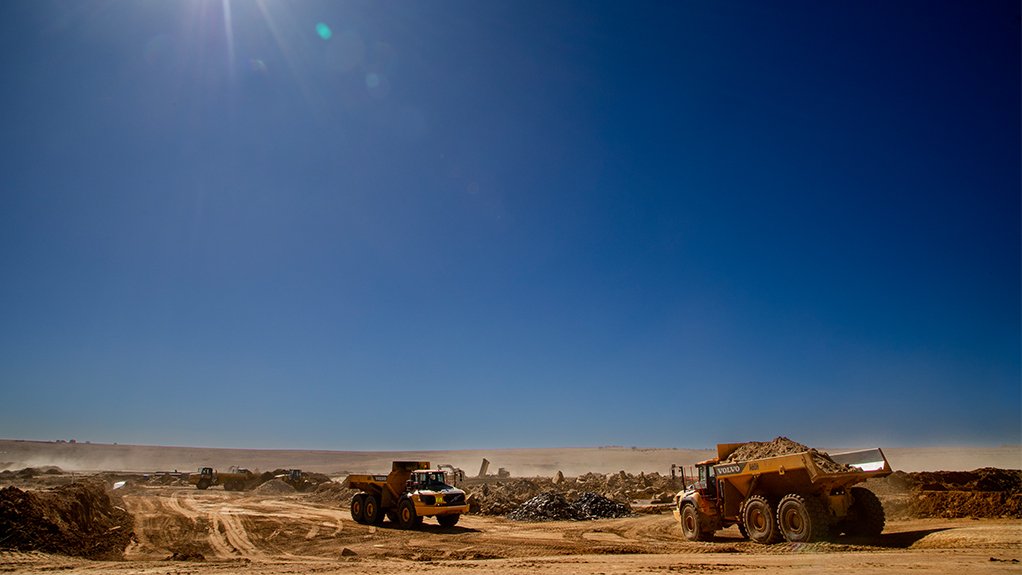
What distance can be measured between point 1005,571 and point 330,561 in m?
13.0

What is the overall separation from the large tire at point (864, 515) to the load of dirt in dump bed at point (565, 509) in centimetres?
1161

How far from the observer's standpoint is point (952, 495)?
804 inches

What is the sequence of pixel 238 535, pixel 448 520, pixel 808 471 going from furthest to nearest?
1. pixel 448 520
2. pixel 238 535
3. pixel 808 471

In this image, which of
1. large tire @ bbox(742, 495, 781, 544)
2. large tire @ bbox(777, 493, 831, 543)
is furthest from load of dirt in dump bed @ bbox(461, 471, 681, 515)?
large tire @ bbox(777, 493, 831, 543)

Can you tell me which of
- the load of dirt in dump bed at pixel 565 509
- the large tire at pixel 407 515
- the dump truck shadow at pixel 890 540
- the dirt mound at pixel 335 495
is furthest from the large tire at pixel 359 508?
the dump truck shadow at pixel 890 540

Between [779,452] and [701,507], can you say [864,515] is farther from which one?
[701,507]

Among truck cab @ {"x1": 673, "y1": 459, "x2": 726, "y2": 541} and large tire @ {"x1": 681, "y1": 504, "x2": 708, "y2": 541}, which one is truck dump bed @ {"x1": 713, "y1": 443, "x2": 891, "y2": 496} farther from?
large tire @ {"x1": 681, "y1": 504, "x2": 708, "y2": 541}

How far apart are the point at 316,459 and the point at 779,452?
132726 mm

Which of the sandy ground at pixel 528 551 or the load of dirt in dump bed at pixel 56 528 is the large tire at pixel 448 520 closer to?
the sandy ground at pixel 528 551

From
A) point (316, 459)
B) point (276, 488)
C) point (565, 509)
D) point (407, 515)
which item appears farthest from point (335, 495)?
point (316, 459)

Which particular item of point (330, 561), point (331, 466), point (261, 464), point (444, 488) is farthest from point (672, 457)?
point (330, 561)

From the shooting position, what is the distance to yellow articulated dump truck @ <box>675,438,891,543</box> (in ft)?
43.4

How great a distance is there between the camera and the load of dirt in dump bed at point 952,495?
18.9m

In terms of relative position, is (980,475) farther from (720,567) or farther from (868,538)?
(720,567)
